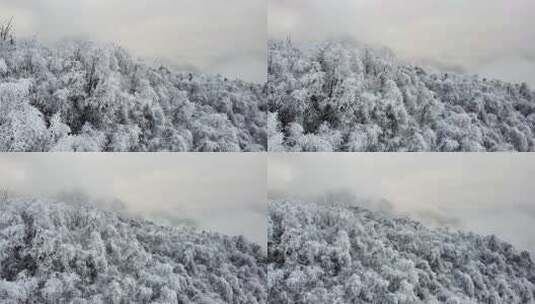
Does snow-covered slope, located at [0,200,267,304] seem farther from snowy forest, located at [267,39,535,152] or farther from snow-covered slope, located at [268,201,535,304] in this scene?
snowy forest, located at [267,39,535,152]

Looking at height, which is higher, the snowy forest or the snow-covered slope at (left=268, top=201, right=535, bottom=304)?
the snowy forest

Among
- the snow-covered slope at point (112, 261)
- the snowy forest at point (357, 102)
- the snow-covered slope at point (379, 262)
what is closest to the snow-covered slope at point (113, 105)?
the snowy forest at point (357, 102)

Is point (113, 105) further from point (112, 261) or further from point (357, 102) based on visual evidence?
point (357, 102)

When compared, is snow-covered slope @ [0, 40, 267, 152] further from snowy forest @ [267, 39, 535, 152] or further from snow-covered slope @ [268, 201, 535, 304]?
snow-covered slope @ [268, 201, 535, 304]

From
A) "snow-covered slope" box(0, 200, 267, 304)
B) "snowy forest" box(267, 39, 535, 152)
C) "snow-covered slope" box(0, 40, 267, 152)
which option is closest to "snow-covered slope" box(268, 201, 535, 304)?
"snow-covered slope" box(0, 200, 267, 304)

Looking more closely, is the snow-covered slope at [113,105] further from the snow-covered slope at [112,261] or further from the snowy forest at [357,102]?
the snow-covered slope at [112,261]

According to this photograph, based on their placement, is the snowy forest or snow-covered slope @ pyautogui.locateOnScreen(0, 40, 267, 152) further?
the snowy forest
